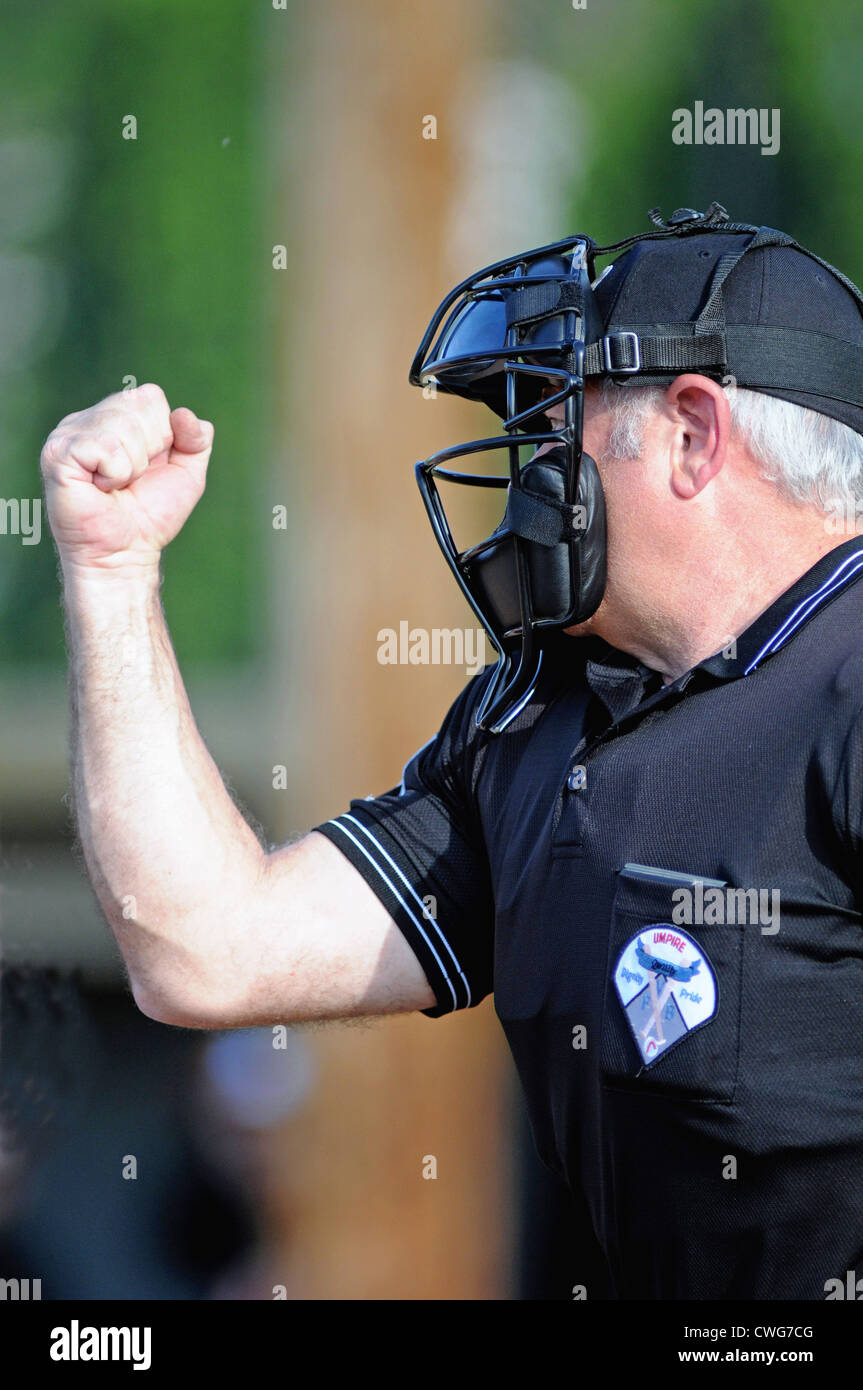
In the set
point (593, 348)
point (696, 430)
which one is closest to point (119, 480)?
point (593, 348)

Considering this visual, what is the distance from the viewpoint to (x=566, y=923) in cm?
169

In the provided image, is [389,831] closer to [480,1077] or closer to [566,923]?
[566,923]

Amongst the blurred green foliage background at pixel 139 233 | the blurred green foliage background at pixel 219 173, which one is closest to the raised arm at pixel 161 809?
the blurred green foliage background at pixel 219 173

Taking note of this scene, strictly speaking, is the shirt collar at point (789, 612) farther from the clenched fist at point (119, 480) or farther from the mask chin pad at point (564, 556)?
the clenched fist at point (119, 480)

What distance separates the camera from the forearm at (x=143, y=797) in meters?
1.90

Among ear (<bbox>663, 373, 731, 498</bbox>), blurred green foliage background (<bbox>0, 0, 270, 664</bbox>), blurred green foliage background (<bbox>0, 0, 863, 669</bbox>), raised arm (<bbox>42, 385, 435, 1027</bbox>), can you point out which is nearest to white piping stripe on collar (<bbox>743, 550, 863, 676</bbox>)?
ear (<bbox>663, 373, 731, 498</bbox>)

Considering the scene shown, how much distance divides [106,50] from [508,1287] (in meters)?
3.86

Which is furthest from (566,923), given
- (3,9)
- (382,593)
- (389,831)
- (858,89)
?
(3,9)

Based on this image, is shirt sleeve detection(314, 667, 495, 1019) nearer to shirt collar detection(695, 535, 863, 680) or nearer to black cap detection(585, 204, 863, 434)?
shirt collar detection(695, 535, 863, 680)

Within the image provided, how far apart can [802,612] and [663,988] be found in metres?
0.49

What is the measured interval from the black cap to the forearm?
755 millimetres

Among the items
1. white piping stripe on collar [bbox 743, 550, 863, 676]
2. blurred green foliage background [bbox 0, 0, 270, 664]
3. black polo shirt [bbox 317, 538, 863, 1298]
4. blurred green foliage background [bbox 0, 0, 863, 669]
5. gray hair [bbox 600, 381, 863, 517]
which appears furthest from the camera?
blurred green foliage background [bbox 0, 0, 270, 664]

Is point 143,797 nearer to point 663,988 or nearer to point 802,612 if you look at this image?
point 663,988

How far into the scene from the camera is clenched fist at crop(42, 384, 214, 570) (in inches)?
72.7
